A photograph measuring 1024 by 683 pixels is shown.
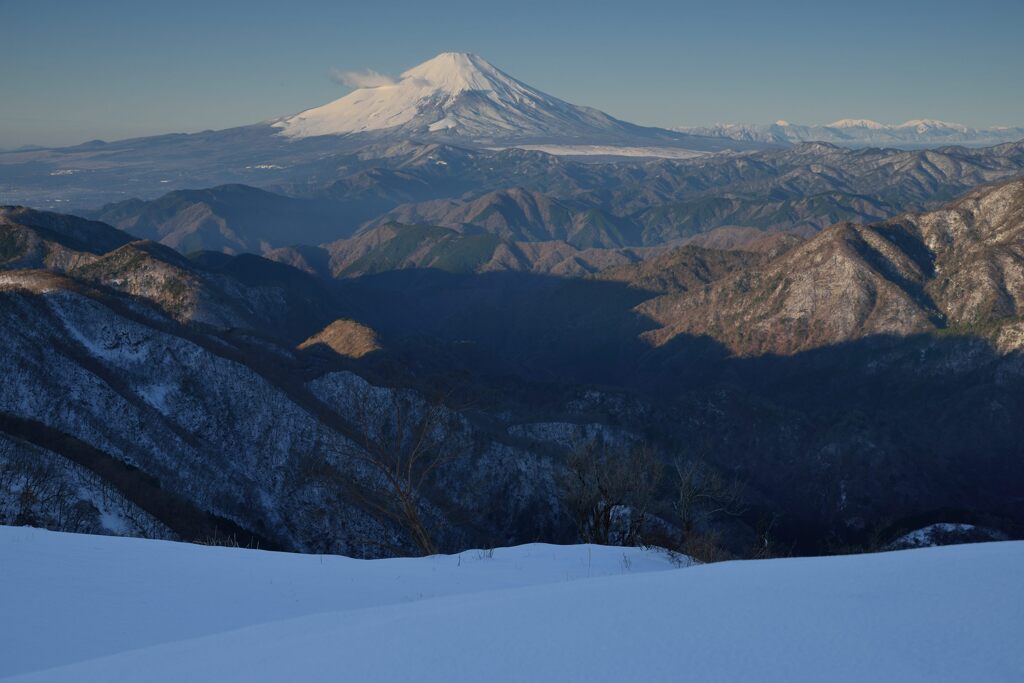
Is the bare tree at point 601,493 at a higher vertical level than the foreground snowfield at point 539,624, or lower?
lower

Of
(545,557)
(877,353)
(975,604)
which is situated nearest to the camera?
(975,604)

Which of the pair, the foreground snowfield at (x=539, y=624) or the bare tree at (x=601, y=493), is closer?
the foreground snowfield at (x=539, y=624)

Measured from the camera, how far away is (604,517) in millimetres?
31672

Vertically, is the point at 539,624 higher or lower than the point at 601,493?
higher

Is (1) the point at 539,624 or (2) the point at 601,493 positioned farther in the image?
(2) the point at 601,493

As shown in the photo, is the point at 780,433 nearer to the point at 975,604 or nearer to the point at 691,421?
the point at 691,421

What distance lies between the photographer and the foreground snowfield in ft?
26.6

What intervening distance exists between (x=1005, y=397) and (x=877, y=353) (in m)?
29.8

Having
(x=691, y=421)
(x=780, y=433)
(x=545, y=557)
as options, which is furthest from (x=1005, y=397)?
(x=545, y=557)

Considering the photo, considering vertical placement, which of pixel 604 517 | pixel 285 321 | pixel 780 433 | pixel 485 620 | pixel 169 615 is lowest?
pixel 780 433

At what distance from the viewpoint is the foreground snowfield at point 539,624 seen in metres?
8.09

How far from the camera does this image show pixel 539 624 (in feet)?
31.3

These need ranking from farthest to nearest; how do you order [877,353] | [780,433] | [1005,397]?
[877,353]
[1005,397]
[780,433]

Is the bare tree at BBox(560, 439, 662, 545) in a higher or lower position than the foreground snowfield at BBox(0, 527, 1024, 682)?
lower
